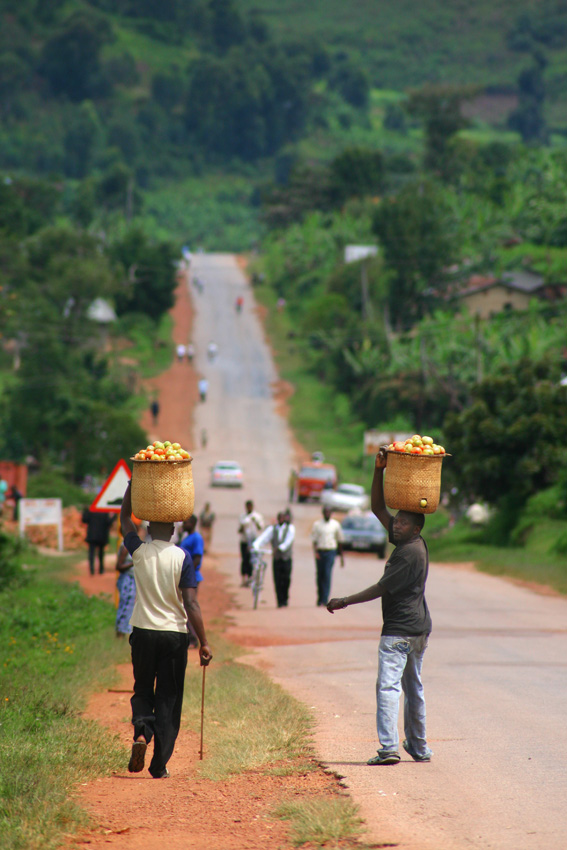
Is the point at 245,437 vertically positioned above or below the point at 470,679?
below

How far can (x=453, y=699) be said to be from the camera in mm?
11648

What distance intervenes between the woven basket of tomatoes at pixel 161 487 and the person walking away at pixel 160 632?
4.6 inches

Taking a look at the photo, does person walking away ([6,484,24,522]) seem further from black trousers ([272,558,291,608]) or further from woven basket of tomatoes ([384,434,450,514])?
woven basket of tomatoes ([384,434,450,514])

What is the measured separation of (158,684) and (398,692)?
1.71 meters

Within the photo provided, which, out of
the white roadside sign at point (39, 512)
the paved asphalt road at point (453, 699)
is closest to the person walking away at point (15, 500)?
the white roadside sign at point (39, 512)

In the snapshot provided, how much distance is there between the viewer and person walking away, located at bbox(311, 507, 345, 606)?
2050 cm

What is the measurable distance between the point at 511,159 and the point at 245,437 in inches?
Result: 2382

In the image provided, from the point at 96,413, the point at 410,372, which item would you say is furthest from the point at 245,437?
the point at 96,413

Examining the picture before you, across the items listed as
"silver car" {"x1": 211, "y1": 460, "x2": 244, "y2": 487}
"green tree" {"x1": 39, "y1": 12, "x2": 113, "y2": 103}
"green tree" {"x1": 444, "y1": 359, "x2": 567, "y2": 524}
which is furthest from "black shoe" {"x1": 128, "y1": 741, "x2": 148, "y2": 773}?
"green tree" {"x1": 39, "y1": 12, "x2": 113, "y2": 103}

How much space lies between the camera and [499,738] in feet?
31.8

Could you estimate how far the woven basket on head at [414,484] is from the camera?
28.7 ft

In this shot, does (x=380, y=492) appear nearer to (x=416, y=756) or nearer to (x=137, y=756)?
(x=416, y=756)

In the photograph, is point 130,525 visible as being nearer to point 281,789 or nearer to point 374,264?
point 281,789

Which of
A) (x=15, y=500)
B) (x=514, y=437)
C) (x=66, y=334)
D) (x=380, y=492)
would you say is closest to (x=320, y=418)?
(x=66, y=334)
